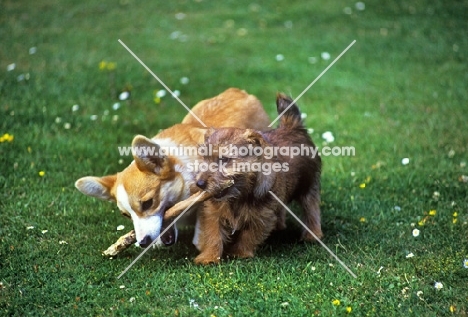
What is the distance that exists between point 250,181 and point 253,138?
1.12 ft

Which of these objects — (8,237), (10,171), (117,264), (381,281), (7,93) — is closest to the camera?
(381,281)

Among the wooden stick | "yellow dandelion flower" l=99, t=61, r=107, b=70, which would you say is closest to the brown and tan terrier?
the wooden stick

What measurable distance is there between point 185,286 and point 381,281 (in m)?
1.45

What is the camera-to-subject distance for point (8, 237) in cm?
577

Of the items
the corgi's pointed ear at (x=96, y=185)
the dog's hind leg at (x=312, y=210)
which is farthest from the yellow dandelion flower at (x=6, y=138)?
the dog's hind leg at (x=312, y=210)

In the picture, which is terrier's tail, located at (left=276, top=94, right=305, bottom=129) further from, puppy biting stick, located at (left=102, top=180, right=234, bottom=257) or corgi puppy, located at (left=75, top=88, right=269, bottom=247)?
puppy biting stick, located at (left=102, top=180, right=234, bottom=257)

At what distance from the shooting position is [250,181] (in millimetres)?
5309

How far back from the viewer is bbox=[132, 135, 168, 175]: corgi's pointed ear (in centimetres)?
538

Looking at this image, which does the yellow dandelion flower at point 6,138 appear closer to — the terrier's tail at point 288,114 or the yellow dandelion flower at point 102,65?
the yellow dandelion flower at point 102,65

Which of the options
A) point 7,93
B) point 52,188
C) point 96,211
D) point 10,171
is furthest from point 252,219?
point 7,93

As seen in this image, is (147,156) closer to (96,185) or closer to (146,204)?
(146,204)

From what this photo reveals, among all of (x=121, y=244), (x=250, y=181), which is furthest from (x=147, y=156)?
(x=250, y=181)

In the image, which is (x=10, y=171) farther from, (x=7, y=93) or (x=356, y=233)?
(x=356, y=233)

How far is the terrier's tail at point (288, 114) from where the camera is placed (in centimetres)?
602
